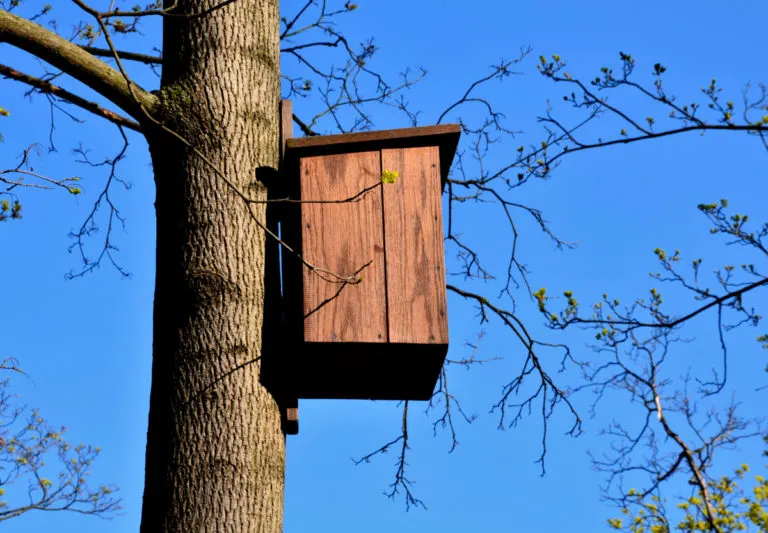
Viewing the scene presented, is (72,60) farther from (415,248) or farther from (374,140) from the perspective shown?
(415,248)

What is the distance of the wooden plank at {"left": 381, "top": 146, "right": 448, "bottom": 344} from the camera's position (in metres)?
2.96

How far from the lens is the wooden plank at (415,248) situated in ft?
9.72

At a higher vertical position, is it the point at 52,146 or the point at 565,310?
the point at 52,146

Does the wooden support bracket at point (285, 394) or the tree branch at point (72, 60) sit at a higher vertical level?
the tree branch at point (72, 60)

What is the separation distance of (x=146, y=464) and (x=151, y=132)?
1.06m

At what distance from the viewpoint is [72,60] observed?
9.45 feet

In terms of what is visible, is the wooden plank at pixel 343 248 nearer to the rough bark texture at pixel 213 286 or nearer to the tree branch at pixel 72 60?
the rough bark texture at pixel 213 286

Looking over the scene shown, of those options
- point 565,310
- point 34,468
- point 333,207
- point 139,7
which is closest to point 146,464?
point 333,207

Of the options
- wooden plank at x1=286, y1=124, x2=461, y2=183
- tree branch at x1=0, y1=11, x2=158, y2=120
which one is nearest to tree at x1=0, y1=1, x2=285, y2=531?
tree branch at x1=0, y1=11, x2=158, y2=120

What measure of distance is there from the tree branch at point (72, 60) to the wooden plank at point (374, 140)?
514 mm

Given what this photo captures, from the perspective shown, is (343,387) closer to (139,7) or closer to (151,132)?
(151,132)

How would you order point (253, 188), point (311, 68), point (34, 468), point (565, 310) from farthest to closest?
1. point (34, 468)
2. point (311, 68)
3. point (565, 310)
4. point (253, 188)

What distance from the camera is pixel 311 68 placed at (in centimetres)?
443

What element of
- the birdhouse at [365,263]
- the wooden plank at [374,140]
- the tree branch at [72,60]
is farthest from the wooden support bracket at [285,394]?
the tree branch at [72,60]
